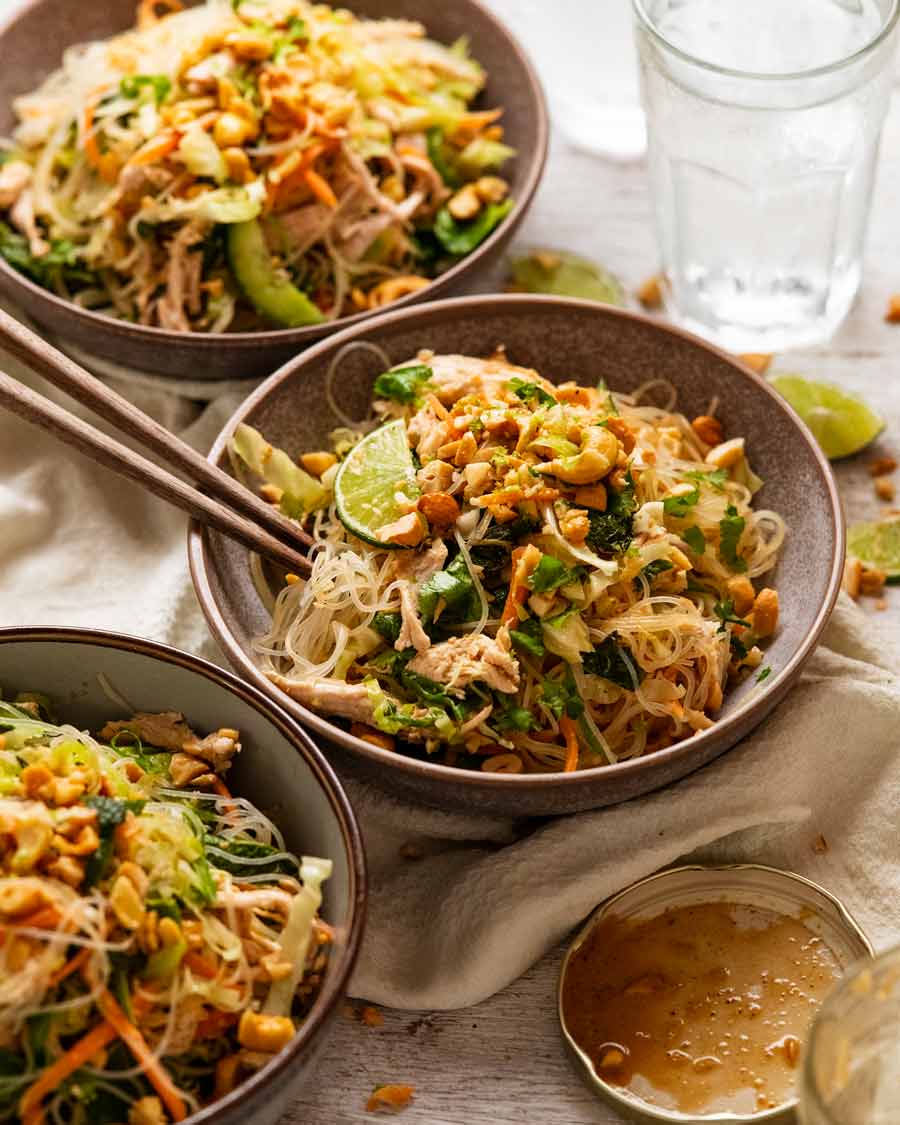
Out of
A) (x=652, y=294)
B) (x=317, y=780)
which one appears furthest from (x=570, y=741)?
(x=652, y=294)

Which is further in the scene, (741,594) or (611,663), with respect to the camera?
(741,594)

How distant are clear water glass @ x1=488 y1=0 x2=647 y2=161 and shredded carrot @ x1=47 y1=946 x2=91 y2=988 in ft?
10.2

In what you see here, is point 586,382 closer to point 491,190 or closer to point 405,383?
point 405,383

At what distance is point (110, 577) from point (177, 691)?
0.79 meters

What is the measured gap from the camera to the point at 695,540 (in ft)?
10.6

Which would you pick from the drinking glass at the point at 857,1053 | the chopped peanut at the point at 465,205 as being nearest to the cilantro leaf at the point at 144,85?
the chopped peanut at the point at 465,205

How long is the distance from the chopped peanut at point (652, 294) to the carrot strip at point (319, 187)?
3.22 feet

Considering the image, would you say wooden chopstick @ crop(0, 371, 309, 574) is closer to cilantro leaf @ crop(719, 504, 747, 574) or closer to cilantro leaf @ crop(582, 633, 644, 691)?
cilantro leaf @ crop(582, 633, 644, 691)

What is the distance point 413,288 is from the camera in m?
3.91

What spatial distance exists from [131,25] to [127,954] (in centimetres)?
313

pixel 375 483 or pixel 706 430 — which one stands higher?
pixel 375 483

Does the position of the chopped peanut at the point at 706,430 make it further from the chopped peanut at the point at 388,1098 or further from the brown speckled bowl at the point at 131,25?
the chopped peanut at the point at 388,1098

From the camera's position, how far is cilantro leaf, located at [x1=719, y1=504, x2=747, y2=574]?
3.31m

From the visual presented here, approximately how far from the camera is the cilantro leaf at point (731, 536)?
331cm
